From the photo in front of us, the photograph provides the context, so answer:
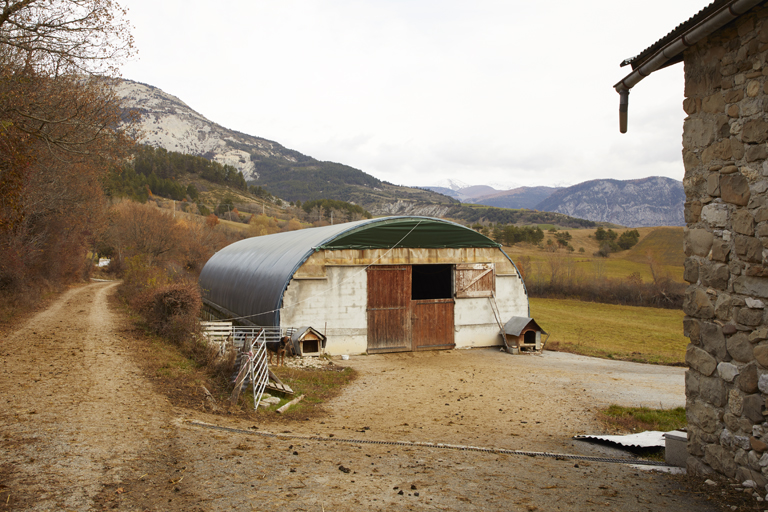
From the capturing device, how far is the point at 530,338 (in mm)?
20672

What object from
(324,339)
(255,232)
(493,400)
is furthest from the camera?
(255,232)

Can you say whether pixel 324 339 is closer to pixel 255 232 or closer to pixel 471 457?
pixel 471 457

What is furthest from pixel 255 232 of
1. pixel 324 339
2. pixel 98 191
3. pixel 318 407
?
pixel 318 407

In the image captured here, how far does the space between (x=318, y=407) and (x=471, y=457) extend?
193 inches

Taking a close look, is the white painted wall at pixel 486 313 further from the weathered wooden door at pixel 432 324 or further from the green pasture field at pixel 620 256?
the green pasture field at pixel 620 256

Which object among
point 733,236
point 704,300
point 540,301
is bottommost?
point 540,301

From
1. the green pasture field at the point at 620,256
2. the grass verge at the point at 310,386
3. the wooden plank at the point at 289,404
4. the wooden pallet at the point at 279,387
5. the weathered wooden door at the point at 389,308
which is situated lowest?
the grass verge at the point at 310,386

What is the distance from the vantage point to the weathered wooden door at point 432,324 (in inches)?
768

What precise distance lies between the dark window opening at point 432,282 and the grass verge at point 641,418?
459 inches

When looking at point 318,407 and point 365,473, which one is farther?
point 318,407

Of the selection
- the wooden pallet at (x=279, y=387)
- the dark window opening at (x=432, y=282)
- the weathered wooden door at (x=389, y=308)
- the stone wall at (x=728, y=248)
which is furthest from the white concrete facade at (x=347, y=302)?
the stone wall at (x=728, y=248)

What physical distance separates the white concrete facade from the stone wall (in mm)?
13160

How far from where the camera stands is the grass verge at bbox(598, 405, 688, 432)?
9.73 metres

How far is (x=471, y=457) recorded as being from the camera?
7363 millimetres
